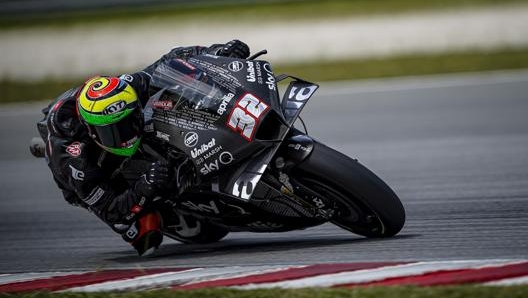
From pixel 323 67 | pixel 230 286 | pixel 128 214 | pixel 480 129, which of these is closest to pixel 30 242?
pixel 128 214

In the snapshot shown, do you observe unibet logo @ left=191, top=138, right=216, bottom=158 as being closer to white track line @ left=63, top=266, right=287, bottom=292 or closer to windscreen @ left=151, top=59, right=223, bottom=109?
windscreen @ left=151, top=59, right=223, bottom=109

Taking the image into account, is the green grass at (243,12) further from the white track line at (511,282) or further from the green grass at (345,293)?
the white track line at (511,282)

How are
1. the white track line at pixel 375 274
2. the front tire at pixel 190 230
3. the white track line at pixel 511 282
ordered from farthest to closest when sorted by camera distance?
the front tire at pixel 190 230 < the white track line at pixel 375 274 < the white track line at pixel 511 282

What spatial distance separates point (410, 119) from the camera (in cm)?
1065

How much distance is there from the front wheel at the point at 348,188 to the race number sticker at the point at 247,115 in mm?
362

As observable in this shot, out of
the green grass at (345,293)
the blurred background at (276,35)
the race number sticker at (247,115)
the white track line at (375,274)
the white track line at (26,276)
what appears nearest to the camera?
the green grass at (345,293)

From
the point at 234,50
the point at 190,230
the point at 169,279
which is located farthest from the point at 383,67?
the point at 169,279

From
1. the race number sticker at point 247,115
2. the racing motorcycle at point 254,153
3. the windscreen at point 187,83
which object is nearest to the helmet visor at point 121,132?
the racing motorcycle at point 254,153

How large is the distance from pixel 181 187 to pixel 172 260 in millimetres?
573

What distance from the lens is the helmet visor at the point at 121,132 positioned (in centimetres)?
566

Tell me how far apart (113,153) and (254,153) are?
3.09 feet

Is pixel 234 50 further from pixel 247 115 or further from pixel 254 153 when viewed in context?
pixel 254 153

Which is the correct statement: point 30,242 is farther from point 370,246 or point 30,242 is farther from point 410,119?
point 410,119

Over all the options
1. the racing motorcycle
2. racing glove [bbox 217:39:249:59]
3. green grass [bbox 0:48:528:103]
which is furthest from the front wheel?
green grass [bbox 0:48:528:103]
